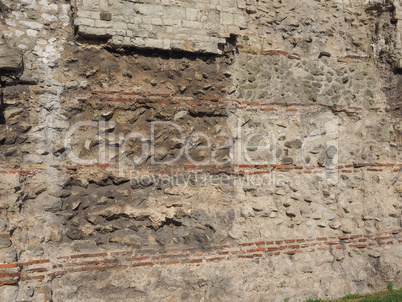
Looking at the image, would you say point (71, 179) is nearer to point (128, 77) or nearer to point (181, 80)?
point (128, 77)

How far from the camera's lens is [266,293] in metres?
5.59

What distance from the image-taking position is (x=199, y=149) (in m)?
5.62

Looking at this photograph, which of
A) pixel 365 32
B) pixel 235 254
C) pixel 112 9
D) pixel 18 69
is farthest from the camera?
pixel 365 32

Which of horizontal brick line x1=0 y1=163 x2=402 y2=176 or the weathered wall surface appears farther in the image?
→ horizontal brick line x1=0 y1=163 x2=402 y2=176

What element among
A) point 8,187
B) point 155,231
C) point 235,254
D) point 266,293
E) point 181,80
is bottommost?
point 266,293

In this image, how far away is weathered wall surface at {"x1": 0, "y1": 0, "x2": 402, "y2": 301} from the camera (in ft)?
16.0

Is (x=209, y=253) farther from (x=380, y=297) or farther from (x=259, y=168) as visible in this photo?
(x=380, y=297)

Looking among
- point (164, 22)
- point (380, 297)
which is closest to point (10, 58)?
point (164, 22)

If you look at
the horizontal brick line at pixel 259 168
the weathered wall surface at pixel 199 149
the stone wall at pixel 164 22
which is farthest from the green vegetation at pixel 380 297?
the stone wall at pixel 164 22

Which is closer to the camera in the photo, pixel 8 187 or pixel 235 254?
pixel 8 187

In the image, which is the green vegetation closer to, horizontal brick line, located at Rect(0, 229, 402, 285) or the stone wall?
horizontal brick line, located at Rect(0, 229, 402, 285)

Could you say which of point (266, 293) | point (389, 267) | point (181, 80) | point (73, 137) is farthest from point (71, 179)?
point (389, 267)

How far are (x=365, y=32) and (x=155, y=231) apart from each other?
4748 mm

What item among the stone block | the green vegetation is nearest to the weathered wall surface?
the stone block
